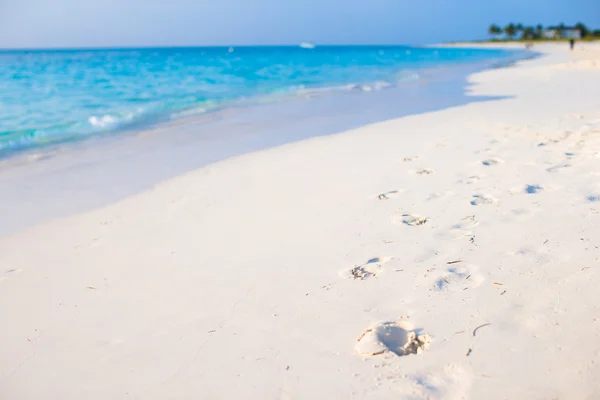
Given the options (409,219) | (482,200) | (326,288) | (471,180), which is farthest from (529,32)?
(326,288)

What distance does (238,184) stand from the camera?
4762 mm

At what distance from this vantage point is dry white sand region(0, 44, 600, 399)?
191cm

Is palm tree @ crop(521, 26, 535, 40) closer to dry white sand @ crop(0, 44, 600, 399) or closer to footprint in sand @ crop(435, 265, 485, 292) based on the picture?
dry white sand @ crop(0, 44, 600, 399)

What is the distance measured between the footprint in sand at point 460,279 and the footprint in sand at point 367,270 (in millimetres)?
383

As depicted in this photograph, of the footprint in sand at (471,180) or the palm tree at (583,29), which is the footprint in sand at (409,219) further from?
the palm tree at (583,29)

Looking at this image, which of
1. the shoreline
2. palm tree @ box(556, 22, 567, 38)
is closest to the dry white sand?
the shoreline

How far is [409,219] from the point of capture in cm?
341

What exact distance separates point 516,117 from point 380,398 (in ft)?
21.9

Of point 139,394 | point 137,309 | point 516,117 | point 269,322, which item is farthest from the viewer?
point 516,117

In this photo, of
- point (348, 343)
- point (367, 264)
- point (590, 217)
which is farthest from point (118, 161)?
point (590, 217)

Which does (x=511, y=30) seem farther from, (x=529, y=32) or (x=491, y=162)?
(x=491, y=162)

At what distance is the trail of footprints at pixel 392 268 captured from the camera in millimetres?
2039

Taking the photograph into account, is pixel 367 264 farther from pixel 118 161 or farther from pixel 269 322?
pixel 118 161

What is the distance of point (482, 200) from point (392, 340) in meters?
1.96
